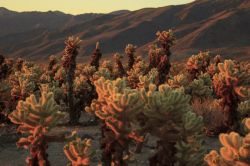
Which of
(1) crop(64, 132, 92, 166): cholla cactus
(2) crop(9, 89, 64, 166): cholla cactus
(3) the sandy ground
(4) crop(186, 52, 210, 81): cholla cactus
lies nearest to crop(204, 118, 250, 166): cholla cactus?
(1) crop(64, 132, 92, 166): cholla cactus

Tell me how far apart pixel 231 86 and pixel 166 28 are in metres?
108

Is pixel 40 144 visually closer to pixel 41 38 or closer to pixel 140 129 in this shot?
pixel 140 129

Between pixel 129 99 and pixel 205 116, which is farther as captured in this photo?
pixel 205 116

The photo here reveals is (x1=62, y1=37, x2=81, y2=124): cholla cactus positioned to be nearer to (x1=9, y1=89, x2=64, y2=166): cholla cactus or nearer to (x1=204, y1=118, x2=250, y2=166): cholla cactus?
(x1=9, y1=89, x2=64, y2=166): cholla cactus

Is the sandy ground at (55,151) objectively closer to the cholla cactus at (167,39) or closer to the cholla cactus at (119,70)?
the cholla cactus at (167,39)

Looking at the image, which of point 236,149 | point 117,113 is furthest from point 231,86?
point 236,149

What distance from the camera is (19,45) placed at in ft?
413

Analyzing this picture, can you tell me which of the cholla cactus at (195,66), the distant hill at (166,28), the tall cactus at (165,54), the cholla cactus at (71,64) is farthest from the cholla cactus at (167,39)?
the distant hill at (166,28)

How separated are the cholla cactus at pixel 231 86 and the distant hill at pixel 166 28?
217ft

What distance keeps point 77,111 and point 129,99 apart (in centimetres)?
1086

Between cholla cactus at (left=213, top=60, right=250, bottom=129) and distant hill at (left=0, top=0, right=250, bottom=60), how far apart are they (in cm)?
6624

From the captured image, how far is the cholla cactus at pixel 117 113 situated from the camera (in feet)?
22.4

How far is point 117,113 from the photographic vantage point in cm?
693

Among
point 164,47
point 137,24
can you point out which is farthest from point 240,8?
point 164,47
